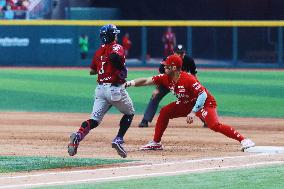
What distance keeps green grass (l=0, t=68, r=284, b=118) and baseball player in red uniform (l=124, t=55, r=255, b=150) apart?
6682mm

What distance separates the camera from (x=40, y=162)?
40.4 ft

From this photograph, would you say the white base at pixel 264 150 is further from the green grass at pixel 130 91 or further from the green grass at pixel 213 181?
the green grass at pixel 130 91

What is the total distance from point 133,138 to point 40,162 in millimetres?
3632

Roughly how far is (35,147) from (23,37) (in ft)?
83.7

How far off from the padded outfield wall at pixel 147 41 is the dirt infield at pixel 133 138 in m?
18.8

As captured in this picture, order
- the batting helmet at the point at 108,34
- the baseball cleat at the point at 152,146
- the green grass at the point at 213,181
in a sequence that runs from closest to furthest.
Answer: the green grass at the point at 213,181
the batting helmet at the point at 108,34
the baseball cleat at the point at 152,146

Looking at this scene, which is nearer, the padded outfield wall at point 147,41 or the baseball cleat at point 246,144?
the baseball cleat at point 246,144

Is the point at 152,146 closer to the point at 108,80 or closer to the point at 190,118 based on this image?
the point at 190,118

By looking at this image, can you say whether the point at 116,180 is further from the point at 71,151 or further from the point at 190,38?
the point at 190,38

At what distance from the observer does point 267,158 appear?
1271 centimetres

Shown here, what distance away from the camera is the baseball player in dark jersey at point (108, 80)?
12617mm

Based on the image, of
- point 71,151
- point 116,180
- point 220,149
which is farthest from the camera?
point 220,149

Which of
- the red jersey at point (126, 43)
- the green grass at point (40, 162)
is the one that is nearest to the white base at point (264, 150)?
the green grass at point (40, 162)

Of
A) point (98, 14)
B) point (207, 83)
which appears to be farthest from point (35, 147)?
point (98, 14)
